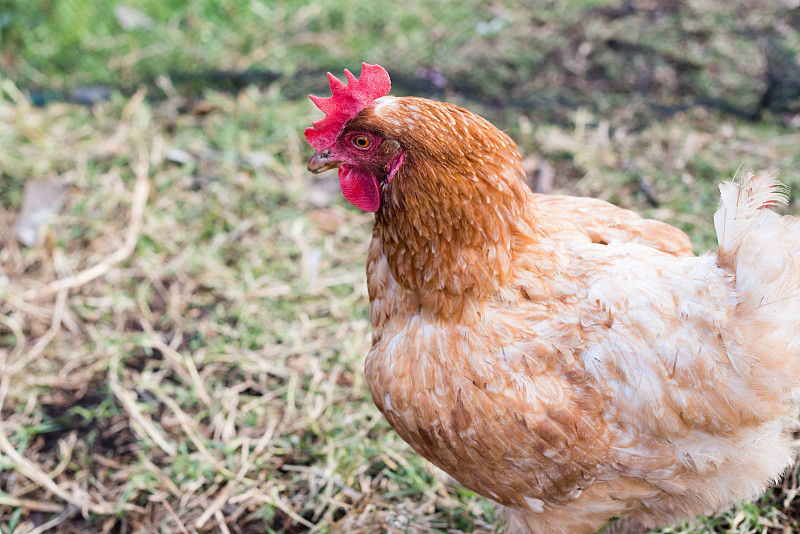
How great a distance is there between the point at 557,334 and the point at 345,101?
0.89 meters

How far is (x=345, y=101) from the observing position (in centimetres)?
178

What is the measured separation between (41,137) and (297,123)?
1749 millimetres

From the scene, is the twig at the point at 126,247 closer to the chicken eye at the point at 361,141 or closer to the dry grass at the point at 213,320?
the dry grass at the point at 213,320

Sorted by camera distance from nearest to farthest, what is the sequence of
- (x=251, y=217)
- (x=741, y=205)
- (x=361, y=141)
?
1. (x=741, y=205)
2. (x=361, y=141)
3. (x=251, y=217)

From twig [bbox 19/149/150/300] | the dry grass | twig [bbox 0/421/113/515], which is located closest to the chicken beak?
the dry grass

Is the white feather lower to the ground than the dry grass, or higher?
higher

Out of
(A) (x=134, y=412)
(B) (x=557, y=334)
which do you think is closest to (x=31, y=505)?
(A) (x=134, y=412)

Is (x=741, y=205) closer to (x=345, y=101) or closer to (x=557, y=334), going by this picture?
(x=557, y=334)

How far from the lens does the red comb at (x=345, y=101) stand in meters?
1.77

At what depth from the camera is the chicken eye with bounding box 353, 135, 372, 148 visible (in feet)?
5.73

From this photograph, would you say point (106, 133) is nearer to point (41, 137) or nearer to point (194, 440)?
point (41, 137)

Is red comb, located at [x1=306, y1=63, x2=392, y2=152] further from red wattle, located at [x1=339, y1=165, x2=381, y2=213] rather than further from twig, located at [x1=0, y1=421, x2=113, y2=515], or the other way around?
twig, located at [x1=0, y1=421, x2=113, y2=515]

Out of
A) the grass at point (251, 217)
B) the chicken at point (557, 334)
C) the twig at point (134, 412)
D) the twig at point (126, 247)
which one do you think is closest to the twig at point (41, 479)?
the grass at point (251, 217)

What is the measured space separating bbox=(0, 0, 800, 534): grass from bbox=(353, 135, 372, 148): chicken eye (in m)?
1.45
